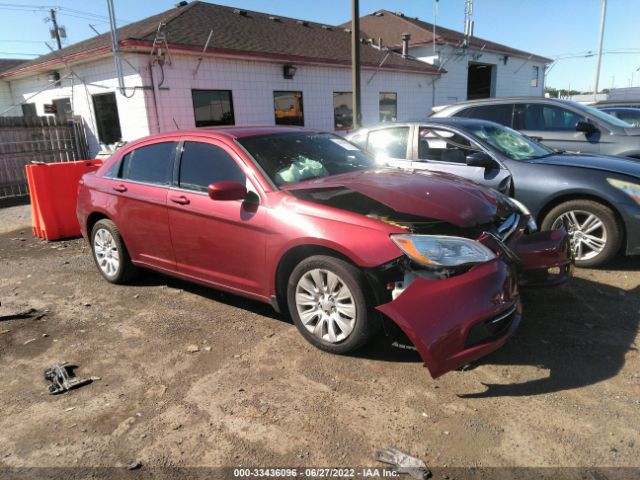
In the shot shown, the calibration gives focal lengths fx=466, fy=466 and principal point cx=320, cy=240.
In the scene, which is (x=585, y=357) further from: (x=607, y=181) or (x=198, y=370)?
(x=198, y=370)

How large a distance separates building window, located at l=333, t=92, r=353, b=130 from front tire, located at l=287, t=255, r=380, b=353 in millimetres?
13643

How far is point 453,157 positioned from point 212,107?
8.76 meters

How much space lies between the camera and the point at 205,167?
3.98m

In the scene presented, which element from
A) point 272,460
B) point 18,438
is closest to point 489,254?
point 272,460

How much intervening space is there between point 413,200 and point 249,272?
1.39m

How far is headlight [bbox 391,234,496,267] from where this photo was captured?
9.21ft

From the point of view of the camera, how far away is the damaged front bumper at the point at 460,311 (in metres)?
2.63

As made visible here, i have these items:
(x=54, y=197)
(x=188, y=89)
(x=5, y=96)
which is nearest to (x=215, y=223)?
(x=54, y=197)

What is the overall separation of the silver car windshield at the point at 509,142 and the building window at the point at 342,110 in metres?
10.9

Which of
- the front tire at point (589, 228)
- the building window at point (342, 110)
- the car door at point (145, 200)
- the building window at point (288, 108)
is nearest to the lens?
the car door at point (145, 200)

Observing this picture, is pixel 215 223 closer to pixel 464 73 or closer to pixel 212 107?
pixel 212 107

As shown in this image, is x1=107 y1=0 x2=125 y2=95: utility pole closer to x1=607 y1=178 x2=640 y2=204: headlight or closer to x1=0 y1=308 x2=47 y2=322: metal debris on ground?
x1=0 y1=308 x2=47 y2=322: metal debris on ground

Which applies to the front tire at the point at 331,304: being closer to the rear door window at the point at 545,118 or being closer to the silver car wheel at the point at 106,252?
the silver car wheel at the point at 106,252

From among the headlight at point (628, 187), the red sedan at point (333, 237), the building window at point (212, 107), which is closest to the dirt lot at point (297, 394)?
the red sedan at point (333, 237)
